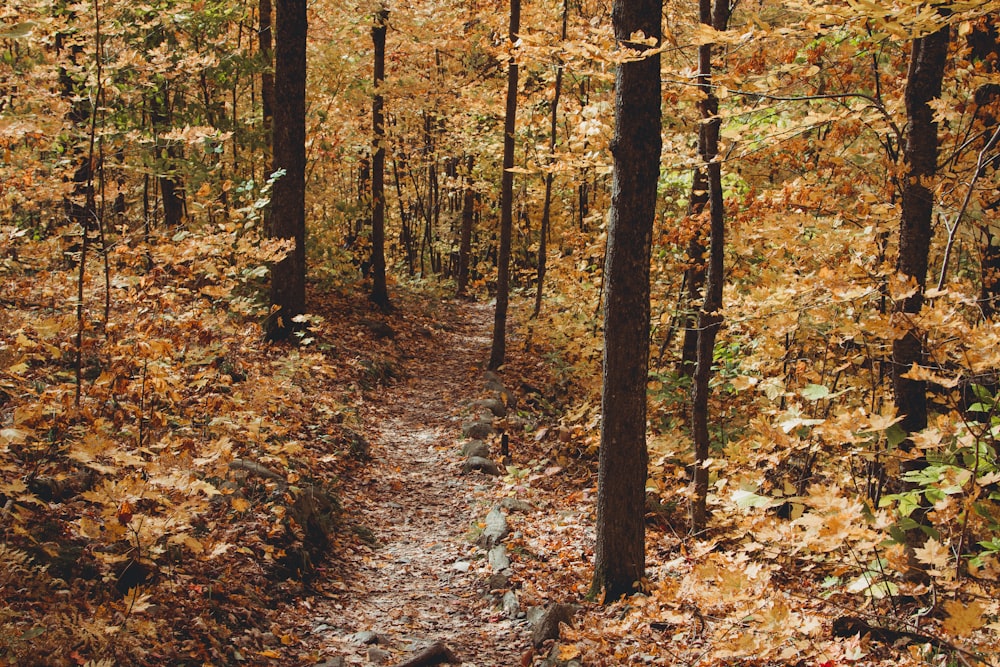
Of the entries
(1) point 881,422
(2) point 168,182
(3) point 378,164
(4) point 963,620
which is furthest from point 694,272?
(2) point 168,182

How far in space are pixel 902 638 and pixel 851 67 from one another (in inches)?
197

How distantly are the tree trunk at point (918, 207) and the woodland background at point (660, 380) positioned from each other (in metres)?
0.15

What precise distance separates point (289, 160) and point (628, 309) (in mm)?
7307

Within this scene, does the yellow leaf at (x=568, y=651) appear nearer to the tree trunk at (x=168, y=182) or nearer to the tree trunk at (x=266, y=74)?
the tree trunk at (x=168, y=182)

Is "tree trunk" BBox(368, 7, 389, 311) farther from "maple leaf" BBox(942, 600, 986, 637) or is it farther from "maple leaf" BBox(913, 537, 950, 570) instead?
"maple leaf" BBox(942, 600, 986, 637)

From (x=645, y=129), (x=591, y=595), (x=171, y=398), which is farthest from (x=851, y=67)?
(x=171, y=398)

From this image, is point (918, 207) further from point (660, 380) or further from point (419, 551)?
point (419, 551)

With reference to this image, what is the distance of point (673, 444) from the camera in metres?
7.17

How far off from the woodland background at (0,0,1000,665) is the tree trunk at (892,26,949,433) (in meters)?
0.15

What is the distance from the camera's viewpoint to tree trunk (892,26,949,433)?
4.14 metres

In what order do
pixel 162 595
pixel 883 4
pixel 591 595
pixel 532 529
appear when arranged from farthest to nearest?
pixel 532 529 → pixel 591 595 → pixel 162 595 → pixel 883 4

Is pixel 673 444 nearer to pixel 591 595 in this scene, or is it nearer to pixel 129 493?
pixel 591 595

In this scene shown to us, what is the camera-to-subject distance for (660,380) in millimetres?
9250

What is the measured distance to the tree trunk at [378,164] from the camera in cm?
1426
